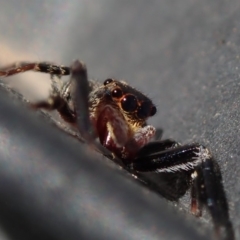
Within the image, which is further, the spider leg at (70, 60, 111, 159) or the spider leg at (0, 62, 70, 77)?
the spider leg at (0, 62, 70, 77)

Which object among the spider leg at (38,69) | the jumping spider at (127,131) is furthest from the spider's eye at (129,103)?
the spider leg at (38,69)

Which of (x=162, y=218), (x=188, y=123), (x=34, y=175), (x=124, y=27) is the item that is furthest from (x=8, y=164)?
(x=124, y=27)

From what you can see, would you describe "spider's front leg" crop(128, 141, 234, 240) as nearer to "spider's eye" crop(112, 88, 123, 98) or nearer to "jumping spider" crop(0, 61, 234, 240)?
"jumping spider" crop(0, 61, 234, 240)

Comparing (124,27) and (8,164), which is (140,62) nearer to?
(124,27)

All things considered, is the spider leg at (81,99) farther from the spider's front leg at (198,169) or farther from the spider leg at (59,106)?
the spider's front leg at (198,169)

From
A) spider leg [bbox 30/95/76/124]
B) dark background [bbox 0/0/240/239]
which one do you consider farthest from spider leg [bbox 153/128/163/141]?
spider leg [bbox 30/95/76/124]

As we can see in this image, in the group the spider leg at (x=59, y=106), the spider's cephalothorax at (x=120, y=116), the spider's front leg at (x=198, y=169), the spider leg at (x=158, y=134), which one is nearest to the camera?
the spider's front leg at (x=198, y=169)

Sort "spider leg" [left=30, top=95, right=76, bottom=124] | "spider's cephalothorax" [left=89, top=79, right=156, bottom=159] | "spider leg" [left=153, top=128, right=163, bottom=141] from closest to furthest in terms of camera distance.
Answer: "spider leg" [left=30, top=95, right=76, bottom=124] < "spider's cephalothorax" [left=89, top=79, right=156, bottom=159] < "spider leg" [left=153, top=128, right=163, bottom=141]

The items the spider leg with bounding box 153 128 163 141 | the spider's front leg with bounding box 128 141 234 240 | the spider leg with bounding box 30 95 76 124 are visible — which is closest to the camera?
the spider's front leg with bounding box 128 141 234 240
